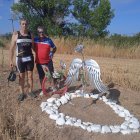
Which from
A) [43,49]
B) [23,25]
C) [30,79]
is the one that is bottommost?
[30,79]

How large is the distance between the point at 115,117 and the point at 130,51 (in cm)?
1158

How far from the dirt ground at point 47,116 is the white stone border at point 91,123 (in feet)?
0.33

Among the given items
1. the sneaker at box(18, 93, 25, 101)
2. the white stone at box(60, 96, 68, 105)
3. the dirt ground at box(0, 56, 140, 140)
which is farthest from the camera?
the sneaker at box(18, 93, 25, 101)

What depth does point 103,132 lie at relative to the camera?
733 centimetres

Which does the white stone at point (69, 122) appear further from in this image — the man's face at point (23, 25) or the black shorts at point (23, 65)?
the man's face at point (23, 25)

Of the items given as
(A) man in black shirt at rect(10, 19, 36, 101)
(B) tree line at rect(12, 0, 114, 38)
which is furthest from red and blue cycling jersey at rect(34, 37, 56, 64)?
(B) tree line at rect(12, 0, 114, 38)

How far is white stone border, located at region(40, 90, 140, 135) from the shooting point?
7402mm

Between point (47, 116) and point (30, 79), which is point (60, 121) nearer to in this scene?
point (47, 116)

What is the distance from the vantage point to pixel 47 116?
309 inches

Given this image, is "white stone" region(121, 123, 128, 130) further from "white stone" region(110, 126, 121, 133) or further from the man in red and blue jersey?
the man in red and blue jersey

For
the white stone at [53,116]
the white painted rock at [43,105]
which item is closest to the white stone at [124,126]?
the white stone at [53,116]

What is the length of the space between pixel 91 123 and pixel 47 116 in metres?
0.88

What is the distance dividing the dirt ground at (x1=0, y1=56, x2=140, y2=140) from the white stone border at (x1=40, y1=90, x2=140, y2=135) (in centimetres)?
10

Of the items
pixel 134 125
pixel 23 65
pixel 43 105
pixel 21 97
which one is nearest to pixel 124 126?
pixel 134 125
